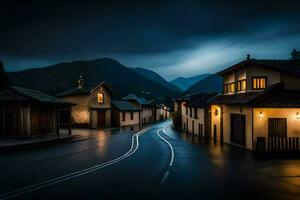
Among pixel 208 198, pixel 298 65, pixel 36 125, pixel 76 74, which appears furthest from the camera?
pixel 76 74

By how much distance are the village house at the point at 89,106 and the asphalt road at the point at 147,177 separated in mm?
30012

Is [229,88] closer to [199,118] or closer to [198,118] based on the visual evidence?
[199,118]

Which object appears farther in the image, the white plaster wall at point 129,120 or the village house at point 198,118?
the white plaster wall at point 129,120

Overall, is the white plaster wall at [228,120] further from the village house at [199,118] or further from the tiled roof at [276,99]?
the village house at [199,118]

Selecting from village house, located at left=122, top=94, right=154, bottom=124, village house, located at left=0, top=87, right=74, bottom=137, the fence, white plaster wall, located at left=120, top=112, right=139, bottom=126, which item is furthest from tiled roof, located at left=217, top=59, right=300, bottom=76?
village house, located at left=122, top=94, right=154, bottom=124

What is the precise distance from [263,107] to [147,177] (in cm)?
1201

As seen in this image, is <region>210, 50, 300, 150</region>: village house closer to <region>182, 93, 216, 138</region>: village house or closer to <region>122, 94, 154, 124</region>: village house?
<region>182, 93, 216, 138</region>: village house

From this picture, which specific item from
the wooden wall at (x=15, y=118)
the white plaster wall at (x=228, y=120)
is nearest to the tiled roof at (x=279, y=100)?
the white plaster wall at (x=228, y=120)

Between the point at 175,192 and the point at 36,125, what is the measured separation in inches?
941

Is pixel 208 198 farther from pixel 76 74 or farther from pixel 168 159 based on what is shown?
pixel 76 74

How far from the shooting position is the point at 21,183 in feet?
38.4

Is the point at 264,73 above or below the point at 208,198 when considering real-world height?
above

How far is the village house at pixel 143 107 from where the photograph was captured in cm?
7124

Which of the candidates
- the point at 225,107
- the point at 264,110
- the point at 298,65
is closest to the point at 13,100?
the point at 225,107
